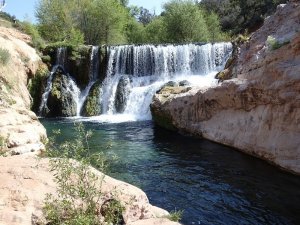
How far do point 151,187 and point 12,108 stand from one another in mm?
6575

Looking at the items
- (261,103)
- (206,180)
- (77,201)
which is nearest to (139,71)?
(261,103)

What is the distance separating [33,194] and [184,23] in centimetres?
3815

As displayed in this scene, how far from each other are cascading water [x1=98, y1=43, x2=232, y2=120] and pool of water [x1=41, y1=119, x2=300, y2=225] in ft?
30.8

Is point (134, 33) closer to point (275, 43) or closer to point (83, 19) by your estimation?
point (83, 19)

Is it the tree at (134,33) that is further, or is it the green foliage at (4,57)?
the tree at (134,33)

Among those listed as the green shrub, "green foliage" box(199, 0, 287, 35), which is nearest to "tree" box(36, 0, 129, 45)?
the green shrub

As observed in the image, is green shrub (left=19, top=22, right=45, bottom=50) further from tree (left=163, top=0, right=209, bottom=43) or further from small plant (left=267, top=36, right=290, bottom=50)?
small plant (left=267, top=36, right=290, bottom=50)

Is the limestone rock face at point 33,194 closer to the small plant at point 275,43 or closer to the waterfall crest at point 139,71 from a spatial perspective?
the small plant at point 275,43

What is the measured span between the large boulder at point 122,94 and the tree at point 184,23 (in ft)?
55.0

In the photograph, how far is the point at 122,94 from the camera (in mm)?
26156

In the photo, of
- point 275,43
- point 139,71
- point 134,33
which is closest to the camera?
point 275,43

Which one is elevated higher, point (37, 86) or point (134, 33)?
point (134, 33)

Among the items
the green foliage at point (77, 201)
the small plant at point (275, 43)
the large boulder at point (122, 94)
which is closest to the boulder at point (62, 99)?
the large boulder at point (122, 94)

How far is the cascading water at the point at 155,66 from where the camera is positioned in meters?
26.3
